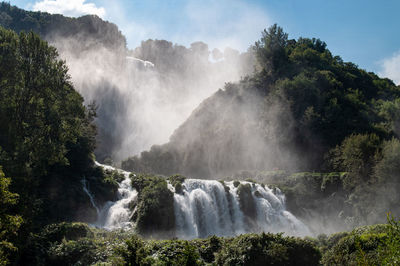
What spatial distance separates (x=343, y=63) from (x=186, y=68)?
72574 millimetres

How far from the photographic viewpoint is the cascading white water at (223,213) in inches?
1261

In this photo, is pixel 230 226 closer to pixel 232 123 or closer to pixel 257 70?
pixel 232 123

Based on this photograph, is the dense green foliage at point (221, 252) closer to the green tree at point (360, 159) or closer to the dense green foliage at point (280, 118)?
the green tree at point (360, 159)

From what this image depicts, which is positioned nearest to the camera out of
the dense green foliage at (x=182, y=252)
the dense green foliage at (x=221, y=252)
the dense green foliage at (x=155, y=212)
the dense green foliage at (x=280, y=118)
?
the dense green foliage at (x=221, y=252)

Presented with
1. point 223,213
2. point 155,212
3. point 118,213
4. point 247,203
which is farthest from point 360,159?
point 118,213

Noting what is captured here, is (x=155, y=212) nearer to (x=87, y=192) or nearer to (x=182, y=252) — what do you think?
(x=87, y=192)

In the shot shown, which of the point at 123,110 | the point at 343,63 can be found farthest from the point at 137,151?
the point at 343,63

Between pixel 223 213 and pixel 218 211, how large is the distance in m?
0.63

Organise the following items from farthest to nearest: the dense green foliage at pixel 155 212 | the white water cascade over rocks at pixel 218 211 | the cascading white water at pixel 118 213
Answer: the white water cascade over rocks at pixel 218 211 → the cascading white water at pixel 118 213 → the dense green foliage at pixel 155 212

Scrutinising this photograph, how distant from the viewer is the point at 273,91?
61.7 m

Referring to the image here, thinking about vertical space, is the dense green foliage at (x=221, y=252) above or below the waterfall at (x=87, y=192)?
below

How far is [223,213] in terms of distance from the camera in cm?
3406

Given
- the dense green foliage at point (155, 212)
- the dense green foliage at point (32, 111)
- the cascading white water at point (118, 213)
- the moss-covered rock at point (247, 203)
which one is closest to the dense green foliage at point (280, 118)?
the moss-covered rock at point (247, 203)

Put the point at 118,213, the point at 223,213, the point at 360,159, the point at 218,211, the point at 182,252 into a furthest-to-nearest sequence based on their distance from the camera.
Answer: the point at 360,159
the point at 223,213
the point at 218,211
the point at 118,213
the point at 182,252
